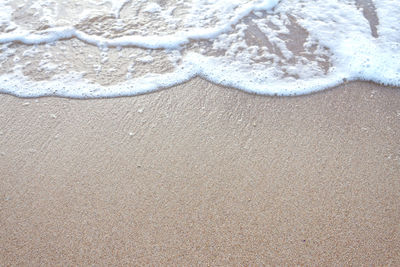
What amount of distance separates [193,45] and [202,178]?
118cm

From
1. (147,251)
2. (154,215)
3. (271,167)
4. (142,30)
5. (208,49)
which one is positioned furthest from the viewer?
(142,30)

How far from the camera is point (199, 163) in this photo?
1.77 metres

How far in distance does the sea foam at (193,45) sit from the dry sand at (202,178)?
0.13 m

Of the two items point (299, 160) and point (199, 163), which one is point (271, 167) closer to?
point (299, 160)

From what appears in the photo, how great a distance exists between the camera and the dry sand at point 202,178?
1456mm

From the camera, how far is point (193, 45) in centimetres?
254

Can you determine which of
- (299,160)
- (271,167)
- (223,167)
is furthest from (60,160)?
(299,160)

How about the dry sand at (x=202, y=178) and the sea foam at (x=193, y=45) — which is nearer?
the dry sand at (x=202, y=178)

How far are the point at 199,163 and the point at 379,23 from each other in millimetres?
1810

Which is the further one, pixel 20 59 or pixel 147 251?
pixel 20 59

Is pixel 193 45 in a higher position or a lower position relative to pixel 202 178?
higher

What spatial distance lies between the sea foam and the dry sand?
0.13 m

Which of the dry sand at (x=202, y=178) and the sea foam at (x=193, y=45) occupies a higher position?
the sea foam at (x=193, y=45)

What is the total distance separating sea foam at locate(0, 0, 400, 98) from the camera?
2246 millimetres
